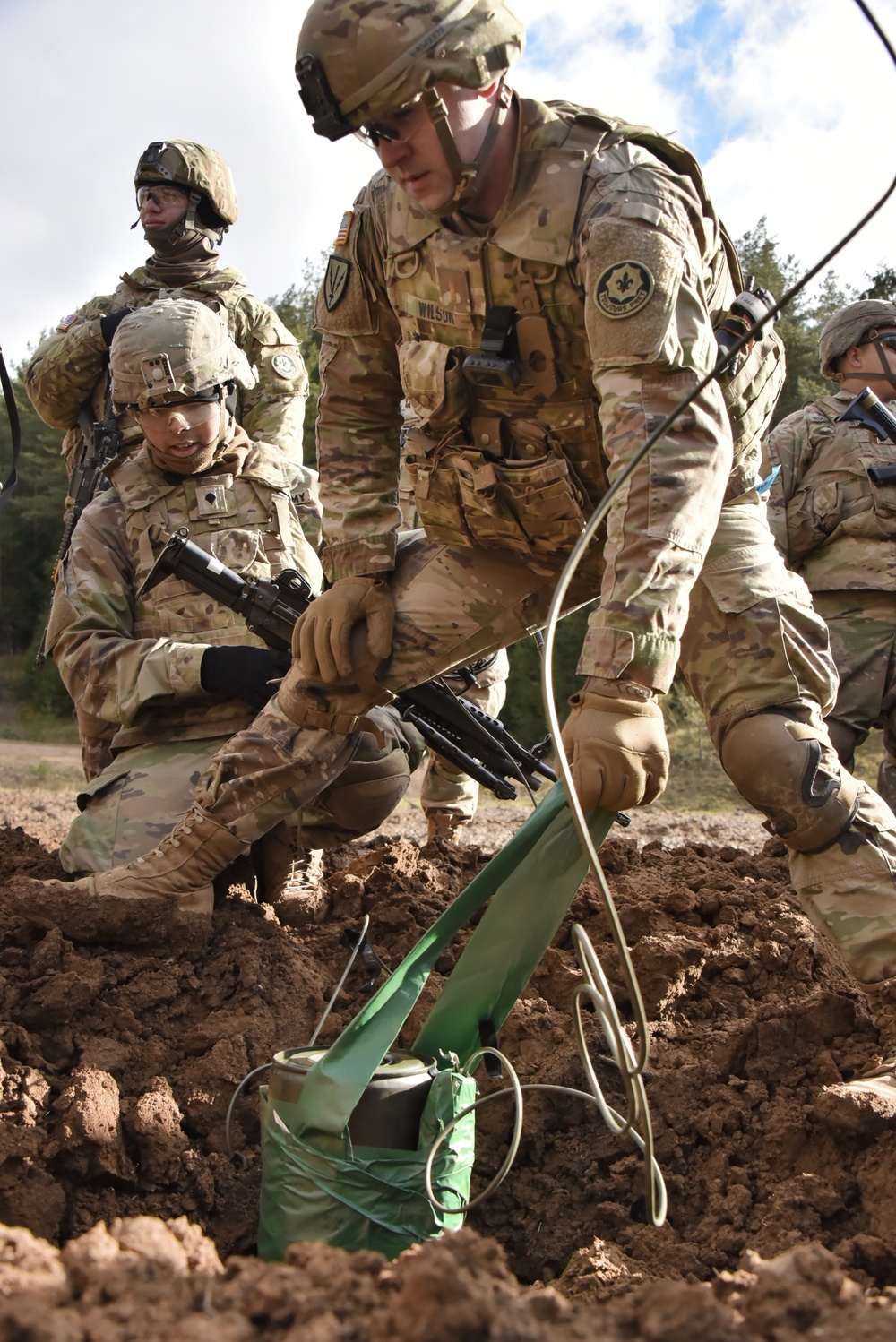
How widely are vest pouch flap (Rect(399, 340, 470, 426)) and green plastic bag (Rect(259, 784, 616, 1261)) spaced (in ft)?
3.52

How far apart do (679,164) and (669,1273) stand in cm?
230

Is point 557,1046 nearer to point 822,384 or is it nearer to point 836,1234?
point 836,1234

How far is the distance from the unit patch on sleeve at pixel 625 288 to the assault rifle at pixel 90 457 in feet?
13.6

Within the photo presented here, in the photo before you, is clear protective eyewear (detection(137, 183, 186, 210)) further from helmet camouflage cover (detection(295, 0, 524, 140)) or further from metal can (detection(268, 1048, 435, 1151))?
metal can (detection(268, 1048, 435, 1151))

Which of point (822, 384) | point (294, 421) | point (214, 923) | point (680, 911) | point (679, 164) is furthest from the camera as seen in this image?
point (822, 384)

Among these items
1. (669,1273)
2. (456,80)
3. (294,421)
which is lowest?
(669,1273)

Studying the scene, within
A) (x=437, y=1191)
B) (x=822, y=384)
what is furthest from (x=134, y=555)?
(x=822, y=384)

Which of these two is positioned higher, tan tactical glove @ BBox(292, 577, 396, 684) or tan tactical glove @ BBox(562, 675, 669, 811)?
tan tactical glove @ BBox(292, 577, 396, 684)

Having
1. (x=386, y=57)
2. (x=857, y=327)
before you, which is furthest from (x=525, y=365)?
(x=857, y=327)

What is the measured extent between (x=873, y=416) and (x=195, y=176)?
3.57 metres

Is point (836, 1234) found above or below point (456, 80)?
below

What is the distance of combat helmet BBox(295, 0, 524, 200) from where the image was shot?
257cm

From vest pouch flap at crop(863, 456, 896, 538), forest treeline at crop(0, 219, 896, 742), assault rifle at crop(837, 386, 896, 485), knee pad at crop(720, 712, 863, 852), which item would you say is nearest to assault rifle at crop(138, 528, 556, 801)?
knee pad at crop(720, 712, 863, 852)

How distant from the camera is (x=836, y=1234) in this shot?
7.43 feet
